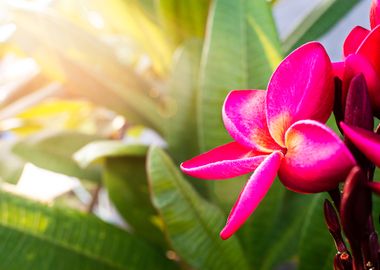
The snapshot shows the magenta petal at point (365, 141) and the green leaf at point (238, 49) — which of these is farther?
the green leaf at point (238, 49)

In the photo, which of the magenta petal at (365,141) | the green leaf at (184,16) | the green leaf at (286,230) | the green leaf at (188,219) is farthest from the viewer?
the green leaf at (184,16)

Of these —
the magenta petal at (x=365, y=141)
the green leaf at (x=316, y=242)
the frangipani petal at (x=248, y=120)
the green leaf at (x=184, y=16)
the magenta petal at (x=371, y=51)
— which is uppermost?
the magenta petal at (x=371, y=51)

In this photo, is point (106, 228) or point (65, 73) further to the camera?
point (65, 73)

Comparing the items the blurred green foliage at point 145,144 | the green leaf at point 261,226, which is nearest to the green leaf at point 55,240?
the blurred green foliage at point 145,144

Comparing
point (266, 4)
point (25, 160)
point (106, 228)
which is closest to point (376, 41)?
point (266, 4)

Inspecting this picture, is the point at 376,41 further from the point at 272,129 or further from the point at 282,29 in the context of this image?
the point at 282,29

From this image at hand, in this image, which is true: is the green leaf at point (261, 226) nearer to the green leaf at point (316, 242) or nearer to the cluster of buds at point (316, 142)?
the green leaf at point (316, 242)

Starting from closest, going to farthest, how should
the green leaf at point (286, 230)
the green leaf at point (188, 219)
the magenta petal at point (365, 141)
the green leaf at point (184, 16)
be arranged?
the magenta petal at point (365, 141) < the green leaf at point (188, 219) < the green leaf at point (286, 230) < the green leaf at point (184, 16)
